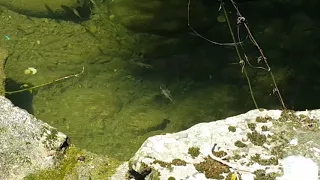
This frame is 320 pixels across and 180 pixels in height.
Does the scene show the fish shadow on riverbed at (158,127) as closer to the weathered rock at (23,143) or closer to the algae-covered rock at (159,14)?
the weathered rock at (23,143)

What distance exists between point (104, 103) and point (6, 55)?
837 mm

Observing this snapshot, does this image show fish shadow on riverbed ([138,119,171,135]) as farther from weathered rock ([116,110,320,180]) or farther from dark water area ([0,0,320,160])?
weathered rock ([116,110,320,180])

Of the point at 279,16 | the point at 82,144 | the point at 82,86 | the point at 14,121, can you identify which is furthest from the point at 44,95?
the point at 279,16

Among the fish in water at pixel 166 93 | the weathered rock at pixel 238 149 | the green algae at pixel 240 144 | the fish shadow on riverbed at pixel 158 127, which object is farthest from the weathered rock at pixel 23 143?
the fish in water at pixel 166 93

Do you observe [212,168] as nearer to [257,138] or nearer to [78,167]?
[257,138]

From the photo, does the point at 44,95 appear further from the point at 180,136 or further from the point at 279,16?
the point at 279,16

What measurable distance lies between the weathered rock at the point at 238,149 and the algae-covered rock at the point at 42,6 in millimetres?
2199

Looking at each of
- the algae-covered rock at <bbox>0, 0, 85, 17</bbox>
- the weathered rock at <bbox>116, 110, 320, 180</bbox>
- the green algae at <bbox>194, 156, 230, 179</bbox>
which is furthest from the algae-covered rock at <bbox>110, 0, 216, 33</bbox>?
the green algae at <bbox>194, 156, 230, 179</bbox>

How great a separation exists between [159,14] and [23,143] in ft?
6.65

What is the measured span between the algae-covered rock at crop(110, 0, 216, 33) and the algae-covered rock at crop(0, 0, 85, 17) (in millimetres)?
369

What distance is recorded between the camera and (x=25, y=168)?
248 cm

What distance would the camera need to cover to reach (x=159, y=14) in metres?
4.24

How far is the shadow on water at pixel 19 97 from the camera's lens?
3.31 meters

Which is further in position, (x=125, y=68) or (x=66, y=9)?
(x=66, y=9)
